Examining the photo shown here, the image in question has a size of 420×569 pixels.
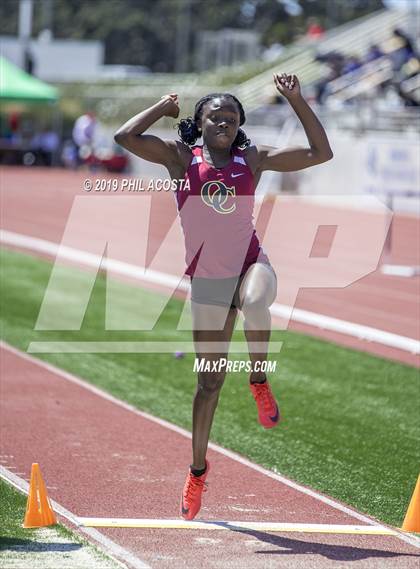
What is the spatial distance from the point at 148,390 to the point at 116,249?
9.89 m

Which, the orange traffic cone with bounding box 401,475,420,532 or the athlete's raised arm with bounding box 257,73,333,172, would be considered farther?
the orange traffic cone with bounding box 401,475,420,532

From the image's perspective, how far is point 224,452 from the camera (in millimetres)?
7992

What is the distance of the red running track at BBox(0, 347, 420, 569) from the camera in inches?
220

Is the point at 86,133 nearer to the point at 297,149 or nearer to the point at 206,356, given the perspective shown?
the point at 297,149

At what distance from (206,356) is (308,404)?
12.5 feet

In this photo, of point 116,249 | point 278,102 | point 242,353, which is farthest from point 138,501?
point 278,102

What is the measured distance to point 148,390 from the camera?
9.97 meters

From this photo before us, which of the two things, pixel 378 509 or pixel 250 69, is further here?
pixel 250 69

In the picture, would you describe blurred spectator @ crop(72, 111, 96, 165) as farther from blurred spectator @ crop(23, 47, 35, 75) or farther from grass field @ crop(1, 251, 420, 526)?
grass field @ crop(1, 251, 420, 526)

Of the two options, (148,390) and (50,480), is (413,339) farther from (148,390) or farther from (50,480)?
(50,480)

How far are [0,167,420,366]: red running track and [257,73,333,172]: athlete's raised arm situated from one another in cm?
581

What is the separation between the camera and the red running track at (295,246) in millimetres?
13547

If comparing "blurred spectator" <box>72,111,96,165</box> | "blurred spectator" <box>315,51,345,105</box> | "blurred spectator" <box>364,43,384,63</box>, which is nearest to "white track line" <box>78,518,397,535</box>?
"blurred spectator" <box>315,51,345,105</box>

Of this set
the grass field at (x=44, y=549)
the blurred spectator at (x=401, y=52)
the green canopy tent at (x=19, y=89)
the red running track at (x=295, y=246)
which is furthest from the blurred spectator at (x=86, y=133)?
the grass field at (x=44, y=549)
